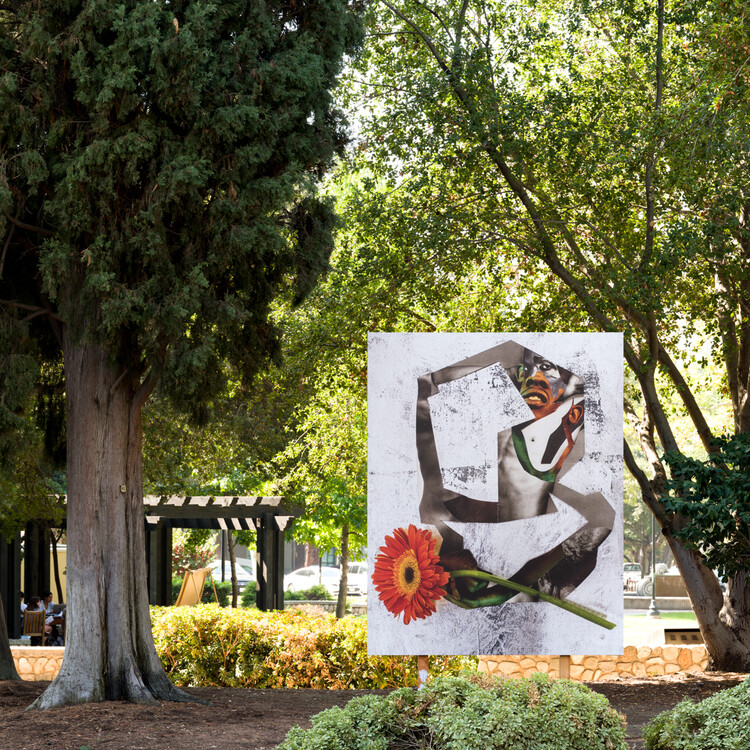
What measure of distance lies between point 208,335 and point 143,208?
1301mm

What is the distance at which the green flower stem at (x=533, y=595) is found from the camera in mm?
7422

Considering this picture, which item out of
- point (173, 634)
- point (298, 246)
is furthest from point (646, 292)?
point (173, 634)

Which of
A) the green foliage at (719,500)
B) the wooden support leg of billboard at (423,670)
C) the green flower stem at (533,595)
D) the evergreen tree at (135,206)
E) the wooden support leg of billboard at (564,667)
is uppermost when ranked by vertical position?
the evergreen tree at (135,206)

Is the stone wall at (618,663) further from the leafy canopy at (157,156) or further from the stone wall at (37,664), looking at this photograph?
the leafy canopy at (157,156)

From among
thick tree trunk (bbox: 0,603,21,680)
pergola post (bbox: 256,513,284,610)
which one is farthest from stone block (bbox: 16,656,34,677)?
pergola post (bbox: 256,513,284,610)

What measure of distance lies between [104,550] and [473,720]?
471 centimetres

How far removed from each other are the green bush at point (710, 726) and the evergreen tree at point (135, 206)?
4.79 metres

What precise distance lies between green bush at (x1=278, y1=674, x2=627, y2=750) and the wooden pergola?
995 cm

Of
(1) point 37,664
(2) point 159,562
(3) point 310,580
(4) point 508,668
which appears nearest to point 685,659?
(4) point 508,668

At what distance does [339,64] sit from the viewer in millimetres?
9359

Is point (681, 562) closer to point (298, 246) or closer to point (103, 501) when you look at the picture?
point (298, 246)

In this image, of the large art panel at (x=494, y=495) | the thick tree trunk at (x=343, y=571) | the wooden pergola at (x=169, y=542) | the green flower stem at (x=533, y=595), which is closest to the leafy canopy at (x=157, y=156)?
the large art panel at (x=494, y=495)

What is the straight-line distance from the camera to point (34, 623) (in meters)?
15.3

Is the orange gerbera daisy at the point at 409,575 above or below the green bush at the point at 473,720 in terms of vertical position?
above
